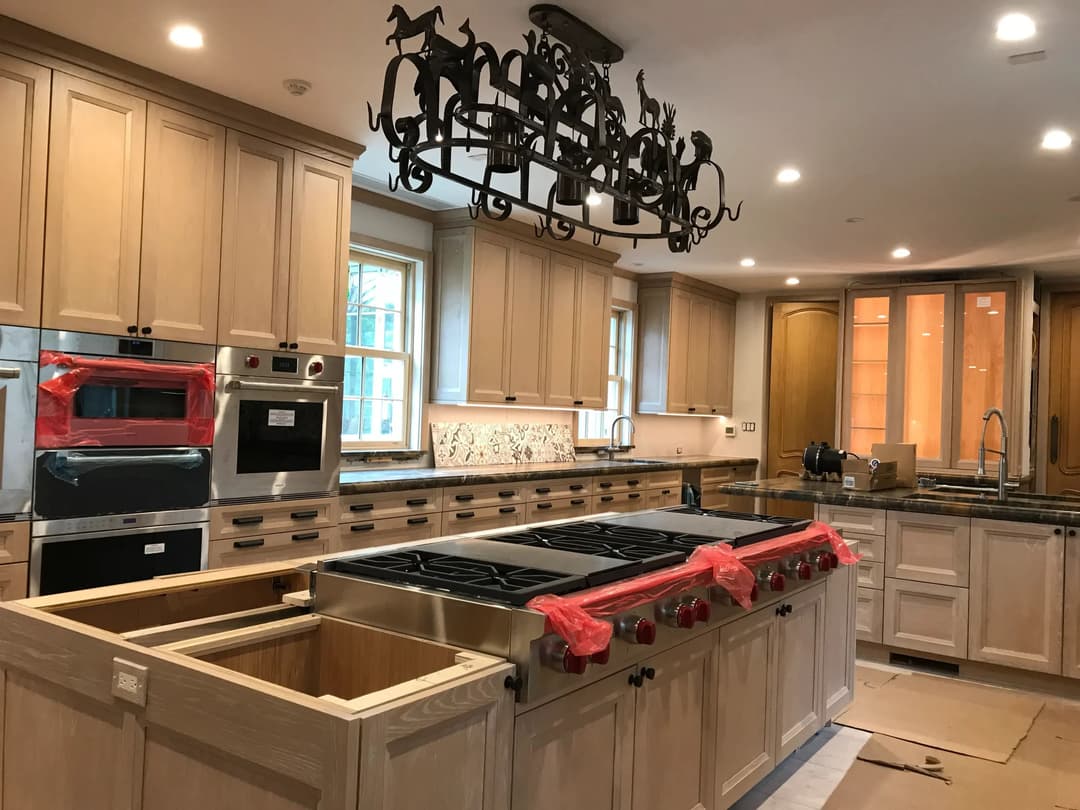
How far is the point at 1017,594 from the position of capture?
4.09 meters

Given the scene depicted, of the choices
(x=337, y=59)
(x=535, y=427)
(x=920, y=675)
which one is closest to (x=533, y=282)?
(x=535, y=427)

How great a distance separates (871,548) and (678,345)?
3.33 m

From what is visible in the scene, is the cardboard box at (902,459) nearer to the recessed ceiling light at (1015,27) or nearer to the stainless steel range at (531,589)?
the stainless steel range at (531,589)

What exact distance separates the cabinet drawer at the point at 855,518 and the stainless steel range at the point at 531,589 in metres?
1.94

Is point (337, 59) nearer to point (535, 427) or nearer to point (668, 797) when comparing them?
point (668, 797)

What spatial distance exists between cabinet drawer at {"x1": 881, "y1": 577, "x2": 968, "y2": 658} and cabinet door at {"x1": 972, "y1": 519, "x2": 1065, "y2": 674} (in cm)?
6

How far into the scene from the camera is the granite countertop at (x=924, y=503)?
4.04 meters

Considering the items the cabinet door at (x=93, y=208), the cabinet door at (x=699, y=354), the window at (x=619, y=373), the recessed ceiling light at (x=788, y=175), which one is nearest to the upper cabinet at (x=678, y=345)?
the cabinet door at (x=699, y=354)

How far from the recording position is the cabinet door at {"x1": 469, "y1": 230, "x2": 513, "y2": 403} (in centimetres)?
527

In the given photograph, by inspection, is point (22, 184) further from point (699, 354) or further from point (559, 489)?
point (699, 354)

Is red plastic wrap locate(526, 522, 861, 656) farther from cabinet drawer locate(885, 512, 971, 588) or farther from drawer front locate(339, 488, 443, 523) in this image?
drawer front locate(339, 488, 443, 523)

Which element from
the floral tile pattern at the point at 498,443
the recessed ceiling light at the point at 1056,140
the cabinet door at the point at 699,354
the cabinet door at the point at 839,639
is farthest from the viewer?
the cabinet door at the point at 699,354

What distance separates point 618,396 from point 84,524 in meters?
5.04

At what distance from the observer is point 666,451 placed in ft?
26.0
